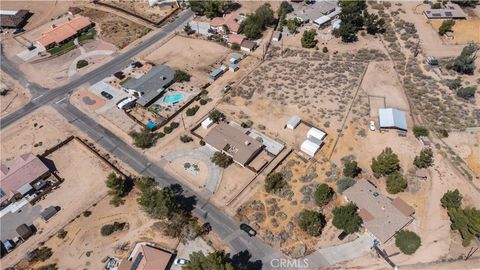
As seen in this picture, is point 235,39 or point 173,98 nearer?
point 173,98

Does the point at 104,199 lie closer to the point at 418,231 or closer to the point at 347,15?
the point at 418,231

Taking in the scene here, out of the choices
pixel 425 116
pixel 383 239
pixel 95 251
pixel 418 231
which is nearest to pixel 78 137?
pixel 95 251

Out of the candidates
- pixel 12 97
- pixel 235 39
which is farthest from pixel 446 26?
pixel 12 97

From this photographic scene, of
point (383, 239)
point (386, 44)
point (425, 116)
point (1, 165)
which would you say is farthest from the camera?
point (386, 44)

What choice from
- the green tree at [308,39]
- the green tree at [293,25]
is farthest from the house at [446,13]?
the green tree at [293,25]

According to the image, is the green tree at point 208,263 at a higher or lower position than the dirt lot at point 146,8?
lower

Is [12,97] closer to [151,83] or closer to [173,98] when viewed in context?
[151,83]

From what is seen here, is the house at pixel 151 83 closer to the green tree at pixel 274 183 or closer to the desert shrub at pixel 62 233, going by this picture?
the desert shrub at pixel 62 233
